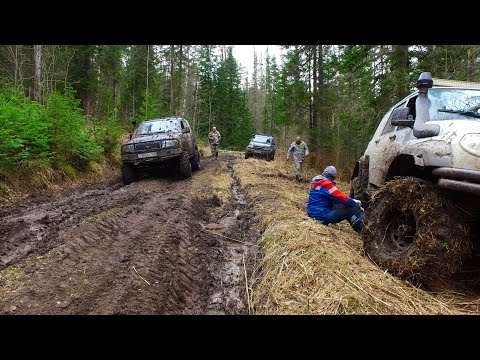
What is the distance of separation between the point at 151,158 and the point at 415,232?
316 inches

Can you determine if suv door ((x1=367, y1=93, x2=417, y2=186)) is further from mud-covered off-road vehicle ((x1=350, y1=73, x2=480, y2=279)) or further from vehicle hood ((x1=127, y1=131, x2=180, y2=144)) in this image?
vehicle hood ((x1=127, y1=131, x2=180, y2=144))

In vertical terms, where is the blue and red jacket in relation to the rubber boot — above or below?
above

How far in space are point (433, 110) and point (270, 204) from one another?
159 inches

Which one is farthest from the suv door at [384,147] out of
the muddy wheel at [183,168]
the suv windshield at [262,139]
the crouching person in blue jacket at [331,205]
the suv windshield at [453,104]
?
the suv windshield at [262,139]

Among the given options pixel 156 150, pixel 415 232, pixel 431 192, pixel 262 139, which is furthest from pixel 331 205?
pixel 262 139

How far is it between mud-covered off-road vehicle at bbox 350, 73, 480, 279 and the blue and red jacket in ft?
3.65

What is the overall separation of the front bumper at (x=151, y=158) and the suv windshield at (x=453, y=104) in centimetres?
735

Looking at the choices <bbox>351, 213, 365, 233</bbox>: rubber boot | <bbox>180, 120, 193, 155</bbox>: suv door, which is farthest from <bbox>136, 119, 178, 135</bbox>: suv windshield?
<bbox>351, 213, 365, 233</bbox>: rubber boot

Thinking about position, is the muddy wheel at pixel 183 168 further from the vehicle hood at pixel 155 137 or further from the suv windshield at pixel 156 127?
the suv windshield at pixel 156 127

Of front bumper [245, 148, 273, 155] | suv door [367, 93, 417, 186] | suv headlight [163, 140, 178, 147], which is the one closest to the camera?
suv door [367, 93, 417, 186]

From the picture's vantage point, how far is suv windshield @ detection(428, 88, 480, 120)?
410 cm
